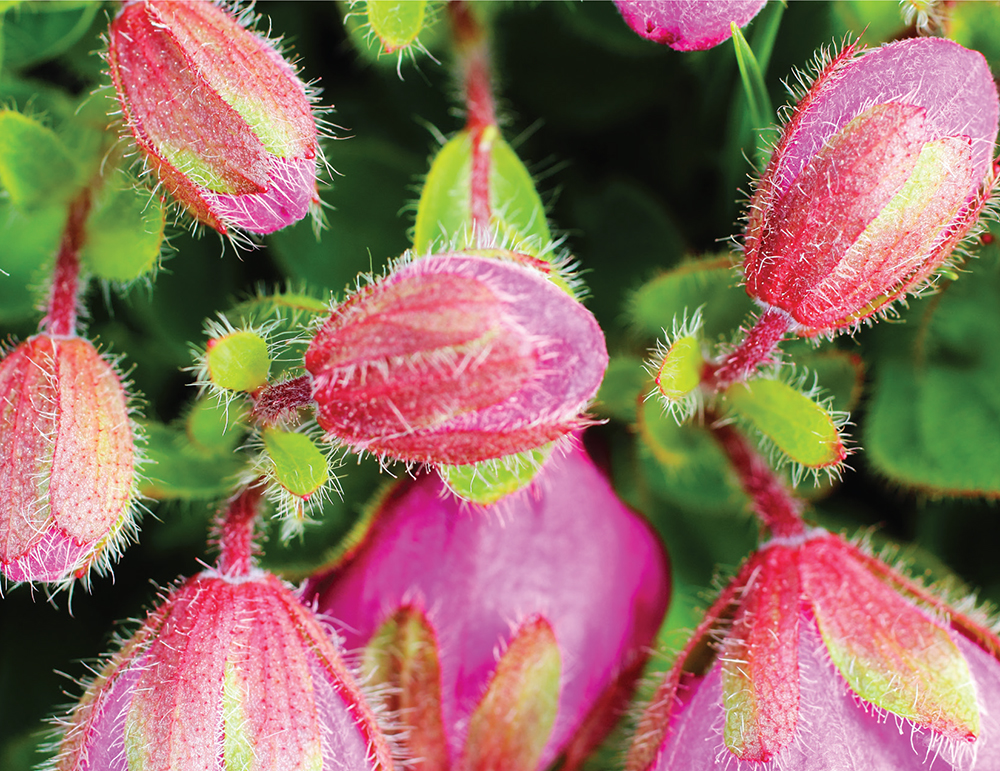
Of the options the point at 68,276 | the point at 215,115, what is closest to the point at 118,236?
the point at 68,276

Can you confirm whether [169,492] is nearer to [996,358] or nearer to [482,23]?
[482,23]

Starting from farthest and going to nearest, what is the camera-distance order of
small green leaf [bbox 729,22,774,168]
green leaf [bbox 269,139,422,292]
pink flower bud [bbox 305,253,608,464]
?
1. green leaf [bbox 269,139,422,292]
2. small green leaf [bbox 729,22,774,168]
3. pink flower bud [bbox 305,253,608,464]

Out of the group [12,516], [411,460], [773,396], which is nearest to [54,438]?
[12,516]

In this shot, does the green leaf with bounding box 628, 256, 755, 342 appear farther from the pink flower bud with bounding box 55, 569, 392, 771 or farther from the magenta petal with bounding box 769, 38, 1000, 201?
the pink flower bud with bounding box 55, 569, 392, 771

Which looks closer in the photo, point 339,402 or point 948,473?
point 339,402

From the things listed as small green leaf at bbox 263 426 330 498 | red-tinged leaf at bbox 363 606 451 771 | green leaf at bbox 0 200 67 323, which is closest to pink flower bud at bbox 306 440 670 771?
red-tinged leaf at bbox 363 606 451 771

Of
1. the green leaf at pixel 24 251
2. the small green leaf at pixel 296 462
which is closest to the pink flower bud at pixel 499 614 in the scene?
the small green leaf at pixel 296 462
